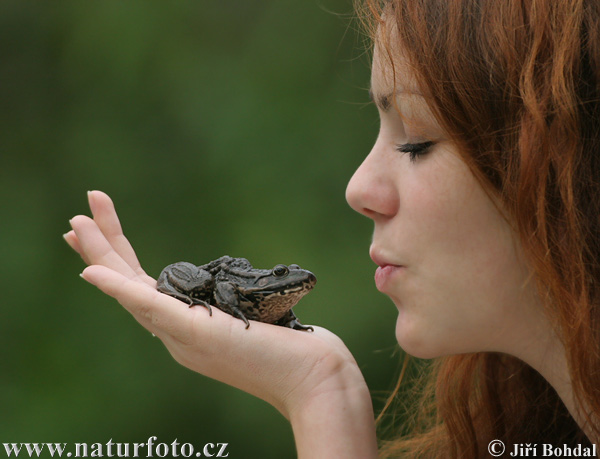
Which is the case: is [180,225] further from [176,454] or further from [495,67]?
[495,67]

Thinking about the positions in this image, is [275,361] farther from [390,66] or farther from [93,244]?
[390,66]

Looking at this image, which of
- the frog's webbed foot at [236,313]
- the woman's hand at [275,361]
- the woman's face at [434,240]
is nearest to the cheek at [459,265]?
the woman's face at [434,240]

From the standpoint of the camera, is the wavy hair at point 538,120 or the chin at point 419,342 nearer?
the wavy hair at point 538,120

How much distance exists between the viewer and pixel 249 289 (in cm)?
225

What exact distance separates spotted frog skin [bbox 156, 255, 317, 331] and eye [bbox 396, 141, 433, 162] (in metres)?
0.72

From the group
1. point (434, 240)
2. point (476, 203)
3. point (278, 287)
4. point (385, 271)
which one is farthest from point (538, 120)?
point (278, 287)

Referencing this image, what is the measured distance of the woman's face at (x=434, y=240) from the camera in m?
1.59

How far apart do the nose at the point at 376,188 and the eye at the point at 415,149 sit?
5 cm

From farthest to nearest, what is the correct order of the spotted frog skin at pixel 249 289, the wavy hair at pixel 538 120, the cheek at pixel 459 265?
the spotted frog skin at pixel 249 289 < the cheek at pixel 459 265 < the wavy hair at pixel 538 120

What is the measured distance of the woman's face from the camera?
5.22 feet

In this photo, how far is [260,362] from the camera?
1.93m

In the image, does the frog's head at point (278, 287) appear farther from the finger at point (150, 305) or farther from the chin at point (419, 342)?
the chin at point (419, 342)

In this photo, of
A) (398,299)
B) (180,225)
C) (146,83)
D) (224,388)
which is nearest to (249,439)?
(224,388)

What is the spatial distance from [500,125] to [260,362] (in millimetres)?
908
